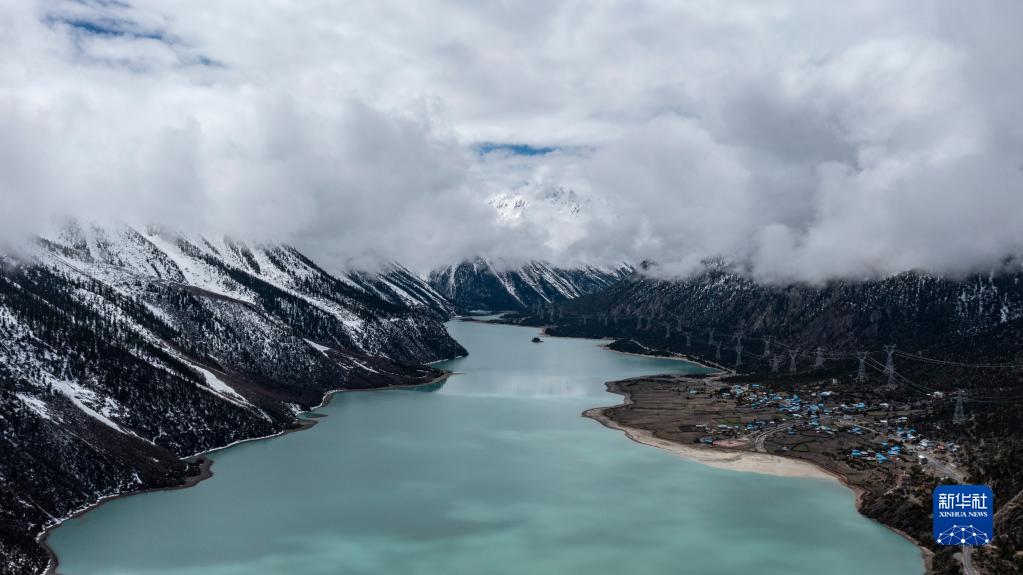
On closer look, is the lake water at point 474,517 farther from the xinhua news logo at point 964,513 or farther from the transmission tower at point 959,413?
the transmission tower at point 959,413

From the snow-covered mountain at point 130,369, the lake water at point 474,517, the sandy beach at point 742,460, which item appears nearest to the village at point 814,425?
the sandy beach at point 742,460

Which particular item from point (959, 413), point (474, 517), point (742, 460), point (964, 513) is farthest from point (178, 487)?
point (959, 413)

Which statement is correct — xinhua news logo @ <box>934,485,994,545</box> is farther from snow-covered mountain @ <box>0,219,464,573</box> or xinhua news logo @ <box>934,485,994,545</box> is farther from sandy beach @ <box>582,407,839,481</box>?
snow-covered mountain @ <box>0,219,464,573</box>

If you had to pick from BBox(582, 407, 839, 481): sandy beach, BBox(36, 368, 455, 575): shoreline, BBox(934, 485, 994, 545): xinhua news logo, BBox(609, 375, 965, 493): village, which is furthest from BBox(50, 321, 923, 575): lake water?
BBox(934, 485, 994, 545): xinhua news logo

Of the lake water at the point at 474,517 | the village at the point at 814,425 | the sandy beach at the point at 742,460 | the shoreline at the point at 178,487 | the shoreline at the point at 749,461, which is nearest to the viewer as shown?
the lake water at the point at 474,517

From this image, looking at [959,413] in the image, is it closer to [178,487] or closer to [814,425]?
[814,425]

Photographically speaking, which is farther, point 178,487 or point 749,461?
point 749,461
